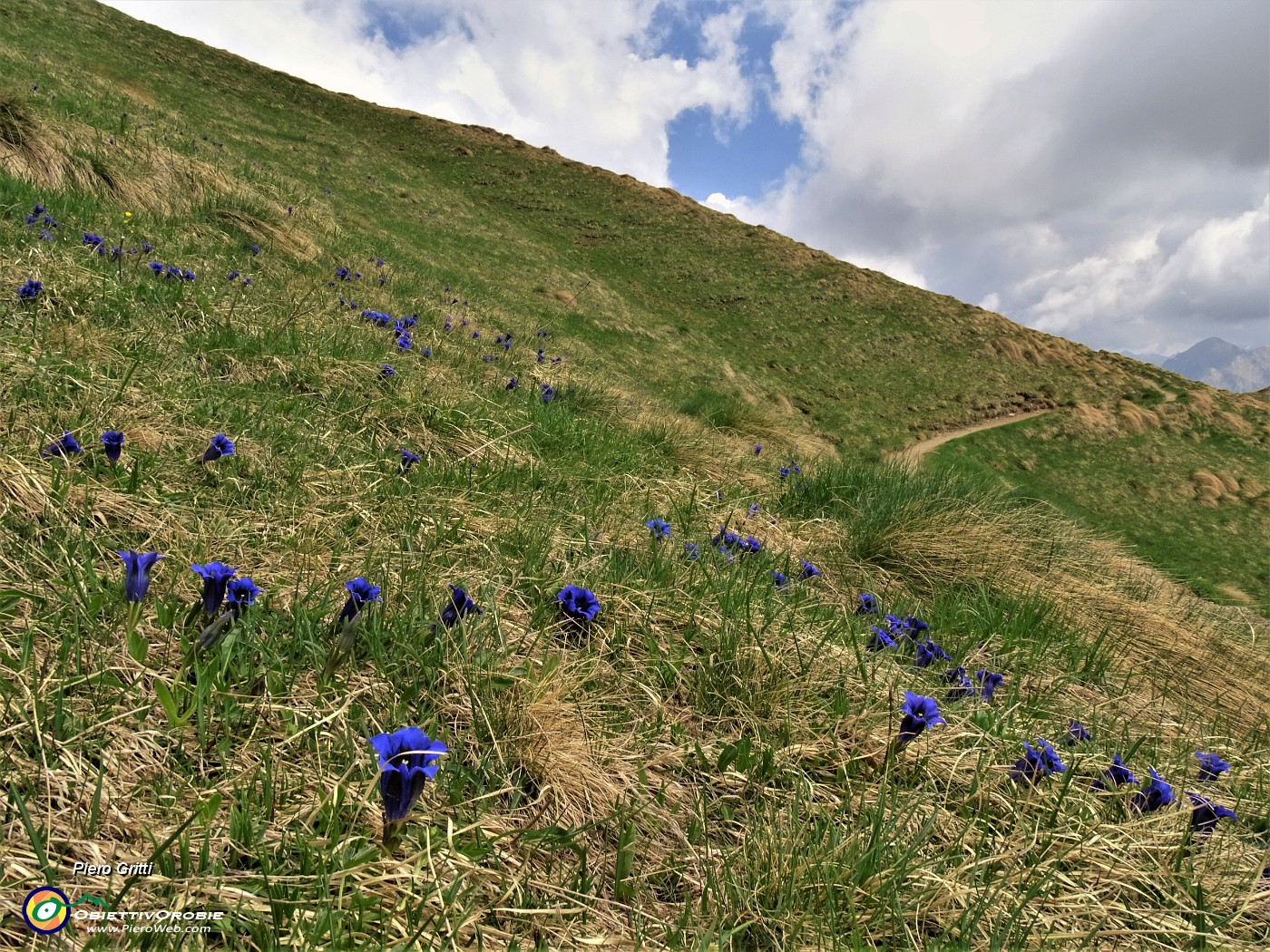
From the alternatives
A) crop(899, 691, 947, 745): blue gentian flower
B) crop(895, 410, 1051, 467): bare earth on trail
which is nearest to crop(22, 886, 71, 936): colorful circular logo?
crop(899, 691, 947, 745): blue gentian flower

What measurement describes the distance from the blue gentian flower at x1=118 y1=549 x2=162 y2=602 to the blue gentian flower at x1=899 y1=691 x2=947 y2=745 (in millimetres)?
2390

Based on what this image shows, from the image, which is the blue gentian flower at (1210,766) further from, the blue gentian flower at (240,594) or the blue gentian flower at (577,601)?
the blue gentian flower at (240,594)

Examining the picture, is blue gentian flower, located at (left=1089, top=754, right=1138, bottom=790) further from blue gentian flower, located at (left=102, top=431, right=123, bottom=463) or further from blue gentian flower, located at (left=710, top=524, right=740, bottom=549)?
blue gentian flower, located at (left=102, top=431, right=123, bottom=463)

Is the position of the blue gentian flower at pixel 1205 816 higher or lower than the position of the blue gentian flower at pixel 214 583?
higher

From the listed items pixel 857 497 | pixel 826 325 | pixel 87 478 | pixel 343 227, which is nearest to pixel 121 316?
pixel 87 478

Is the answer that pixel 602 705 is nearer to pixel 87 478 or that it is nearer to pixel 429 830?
pixel 429 830

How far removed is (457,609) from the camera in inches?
87.7

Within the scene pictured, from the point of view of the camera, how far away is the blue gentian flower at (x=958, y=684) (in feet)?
9.16

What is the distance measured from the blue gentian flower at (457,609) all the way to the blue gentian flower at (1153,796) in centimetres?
241

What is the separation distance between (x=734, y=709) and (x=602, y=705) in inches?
20.5

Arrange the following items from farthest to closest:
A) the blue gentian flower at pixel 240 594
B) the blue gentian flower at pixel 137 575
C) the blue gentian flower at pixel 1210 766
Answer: the blue gentian flower at pixel 1210 766 < the blue gentian flower at pixel 240 594 < the blue gentian flower at pixel 137 575

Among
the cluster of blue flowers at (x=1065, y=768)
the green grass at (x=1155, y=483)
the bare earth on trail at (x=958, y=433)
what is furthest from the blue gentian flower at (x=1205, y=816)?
the bare earth on trail at (x=958, y=433)

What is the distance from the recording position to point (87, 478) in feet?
8.39

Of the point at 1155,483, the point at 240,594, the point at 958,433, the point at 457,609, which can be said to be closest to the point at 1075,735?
the point at 457,609
